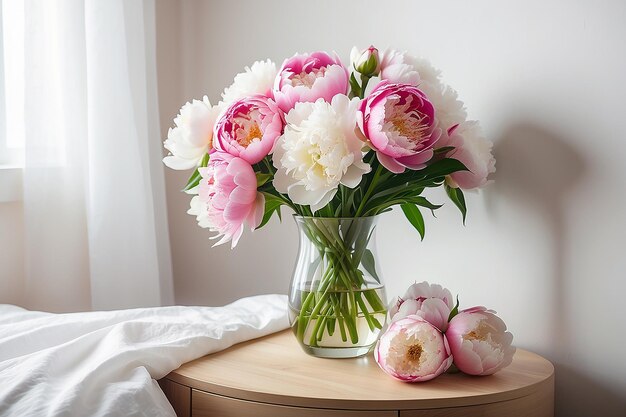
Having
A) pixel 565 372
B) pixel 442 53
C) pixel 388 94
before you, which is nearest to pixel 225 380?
pixel 388 94

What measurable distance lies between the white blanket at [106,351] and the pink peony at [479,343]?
351 mm

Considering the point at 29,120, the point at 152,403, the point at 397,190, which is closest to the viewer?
the point at 152,403

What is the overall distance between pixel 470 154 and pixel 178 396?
0.54 m

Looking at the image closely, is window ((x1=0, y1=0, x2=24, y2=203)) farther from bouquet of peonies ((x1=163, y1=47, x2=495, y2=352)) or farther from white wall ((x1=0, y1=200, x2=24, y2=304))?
bouquet of peonies ((x1=163, y1=47, x2=495, y2=352))

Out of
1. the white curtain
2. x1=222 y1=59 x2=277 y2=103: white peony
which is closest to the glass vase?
x1=222 y1=59 x2=277 y2=103: white peony

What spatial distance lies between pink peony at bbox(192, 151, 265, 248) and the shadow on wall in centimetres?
44

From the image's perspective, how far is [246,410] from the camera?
99 cm

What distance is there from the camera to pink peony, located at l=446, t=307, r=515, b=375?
1025mm

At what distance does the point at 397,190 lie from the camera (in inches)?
43.3

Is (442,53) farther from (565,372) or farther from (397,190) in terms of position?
(565,372)

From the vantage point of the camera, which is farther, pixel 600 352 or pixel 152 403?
pixel 600 352

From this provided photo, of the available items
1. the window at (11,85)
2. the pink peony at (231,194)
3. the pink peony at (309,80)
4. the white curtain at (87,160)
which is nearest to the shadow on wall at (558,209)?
the pink peony at (309,80)

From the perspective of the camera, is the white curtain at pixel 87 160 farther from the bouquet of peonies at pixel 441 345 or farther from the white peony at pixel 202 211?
the bouquet of peonies at pixel 441 345

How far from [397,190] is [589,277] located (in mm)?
333
